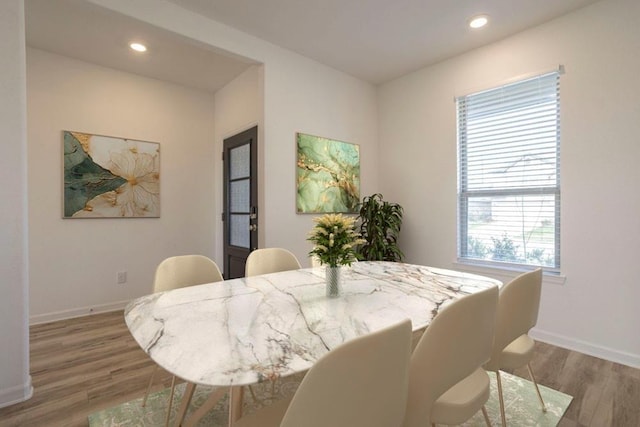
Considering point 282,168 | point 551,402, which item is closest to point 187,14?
point 282,168

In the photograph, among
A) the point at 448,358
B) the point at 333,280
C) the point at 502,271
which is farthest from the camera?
the point at 502,271

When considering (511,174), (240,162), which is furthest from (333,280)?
(240,162)

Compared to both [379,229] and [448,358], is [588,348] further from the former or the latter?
[448,358]

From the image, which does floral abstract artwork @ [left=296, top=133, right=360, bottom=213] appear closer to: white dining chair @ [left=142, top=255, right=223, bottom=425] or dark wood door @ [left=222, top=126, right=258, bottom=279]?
dark wood door @ [left=222, top=126, right=258, bottom=279]

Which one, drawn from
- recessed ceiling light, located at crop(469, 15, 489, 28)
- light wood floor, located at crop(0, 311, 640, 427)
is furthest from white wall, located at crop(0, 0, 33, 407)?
recessed ceiling light, located at crop(469, 15, 489, 28)

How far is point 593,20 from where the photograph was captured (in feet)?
8.21

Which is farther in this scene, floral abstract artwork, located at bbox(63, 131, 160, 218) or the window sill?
floral abstract artwork, located at bbox(63, 131, 160, 218)

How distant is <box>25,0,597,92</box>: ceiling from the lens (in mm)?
2523

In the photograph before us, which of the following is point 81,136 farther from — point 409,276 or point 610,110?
point 610,110

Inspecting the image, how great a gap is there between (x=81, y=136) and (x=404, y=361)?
3950 mm

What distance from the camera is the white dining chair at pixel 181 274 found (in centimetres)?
177

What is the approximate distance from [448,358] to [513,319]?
2.03 feet

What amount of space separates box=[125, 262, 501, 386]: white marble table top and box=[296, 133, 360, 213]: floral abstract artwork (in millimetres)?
1588

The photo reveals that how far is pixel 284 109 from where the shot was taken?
3236 millimetres
